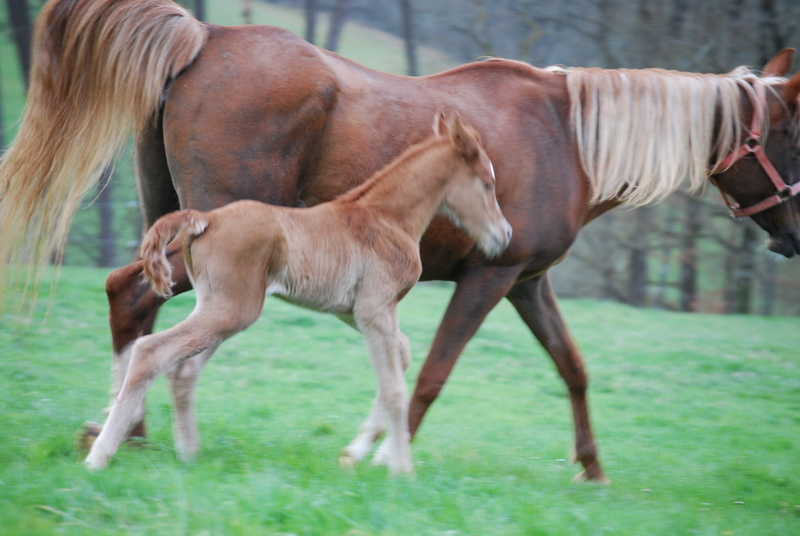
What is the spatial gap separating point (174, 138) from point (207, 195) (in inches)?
13.6

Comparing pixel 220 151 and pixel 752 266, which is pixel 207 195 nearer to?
pixel 220 151

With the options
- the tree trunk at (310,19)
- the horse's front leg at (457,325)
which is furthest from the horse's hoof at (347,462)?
the tree trunk at (310,19)

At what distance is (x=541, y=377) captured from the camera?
28.8ft

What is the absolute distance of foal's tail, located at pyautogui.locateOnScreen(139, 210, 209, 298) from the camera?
3.38 m

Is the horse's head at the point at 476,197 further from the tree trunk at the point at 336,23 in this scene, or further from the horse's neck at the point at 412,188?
the tree trunk at the point at 336,23

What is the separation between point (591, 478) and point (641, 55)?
38.9 ft

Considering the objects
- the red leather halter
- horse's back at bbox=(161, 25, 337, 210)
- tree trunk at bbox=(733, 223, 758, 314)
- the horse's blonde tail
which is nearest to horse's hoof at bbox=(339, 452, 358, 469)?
horse's back at bbox=(161, 25, 337, 210)

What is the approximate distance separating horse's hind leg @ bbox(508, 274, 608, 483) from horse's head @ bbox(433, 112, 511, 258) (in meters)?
0.78

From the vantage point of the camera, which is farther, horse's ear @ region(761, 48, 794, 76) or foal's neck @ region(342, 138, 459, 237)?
horse's ear @ region(761, 48, 794, 76)

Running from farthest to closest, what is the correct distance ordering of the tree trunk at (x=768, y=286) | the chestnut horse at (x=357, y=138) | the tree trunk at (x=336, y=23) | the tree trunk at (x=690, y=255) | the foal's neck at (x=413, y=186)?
1. the tree trunk at (x=336, y=23)
2. the tree trunk at (x=768, y=286)
3. the tree trunk at (x=690, y=255)
4. the chestnut horse at (x=357, y=138)
5. the foal's neck at (x=413, y=186)

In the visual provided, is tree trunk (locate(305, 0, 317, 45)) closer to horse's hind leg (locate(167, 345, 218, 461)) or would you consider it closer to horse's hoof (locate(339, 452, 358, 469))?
horse's hind leg (locate(167, 345, 218, 461))

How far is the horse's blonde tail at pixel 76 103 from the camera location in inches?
156

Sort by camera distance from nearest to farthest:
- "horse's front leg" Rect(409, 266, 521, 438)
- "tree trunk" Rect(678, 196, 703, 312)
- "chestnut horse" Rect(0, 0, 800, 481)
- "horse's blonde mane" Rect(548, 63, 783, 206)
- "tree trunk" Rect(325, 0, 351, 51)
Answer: "chestnut horse" Rect(0, 0, 800, 481), "horse's front leg" Rect(409, 266, 521, 438), "horse's blonde mane" Rect(548, 63, 783, 206), "tree trunk" Rect(678, 196, 703, 312), "tree trunk" Rect(325, 0, 351, 51)

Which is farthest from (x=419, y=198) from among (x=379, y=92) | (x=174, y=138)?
(x=174, y=138)
